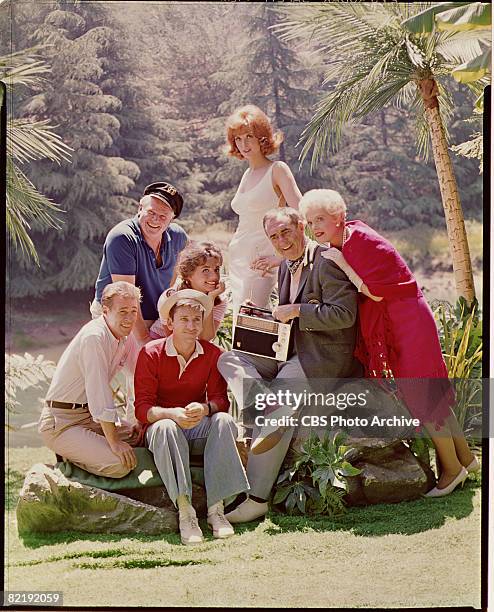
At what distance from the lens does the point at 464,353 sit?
204 inches

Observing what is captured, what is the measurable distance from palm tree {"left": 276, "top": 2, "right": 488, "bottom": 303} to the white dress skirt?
1.00 ft

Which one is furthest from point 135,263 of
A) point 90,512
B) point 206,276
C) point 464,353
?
point 464,353

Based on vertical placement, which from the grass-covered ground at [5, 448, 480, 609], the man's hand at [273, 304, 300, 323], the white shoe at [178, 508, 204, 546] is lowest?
the grass-covered ground at [5, 448, 480, 609]

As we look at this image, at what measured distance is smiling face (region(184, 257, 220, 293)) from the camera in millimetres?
5078

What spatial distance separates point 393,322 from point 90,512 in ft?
6.20

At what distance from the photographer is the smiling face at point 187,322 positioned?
16.6ft

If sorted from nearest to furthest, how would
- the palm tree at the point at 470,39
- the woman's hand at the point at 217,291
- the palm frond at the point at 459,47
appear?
the palm tree at the point at 470,39 < the palm frond at the point at 459,47 < the woman's hand at the point at 217,291

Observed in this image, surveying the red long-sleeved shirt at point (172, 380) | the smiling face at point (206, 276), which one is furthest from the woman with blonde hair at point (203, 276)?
the red long-sleeved shirt at point (172, 380)

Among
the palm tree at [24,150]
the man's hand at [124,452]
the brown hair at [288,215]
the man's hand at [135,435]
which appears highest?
the palm tree at [24,150]

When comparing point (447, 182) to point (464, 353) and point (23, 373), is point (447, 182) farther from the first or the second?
point (23, 373)

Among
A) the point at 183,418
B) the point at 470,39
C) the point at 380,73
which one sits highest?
the point at 470,39

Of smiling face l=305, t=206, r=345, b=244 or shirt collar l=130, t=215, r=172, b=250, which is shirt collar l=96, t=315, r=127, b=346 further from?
smiling face l=305, t=206, r=345, b=244

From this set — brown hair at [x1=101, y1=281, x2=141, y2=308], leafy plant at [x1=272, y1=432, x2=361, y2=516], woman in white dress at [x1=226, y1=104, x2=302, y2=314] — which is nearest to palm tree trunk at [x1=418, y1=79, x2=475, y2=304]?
woman in white dress at [x1=226, y1=104, x2=302, y2=314]
